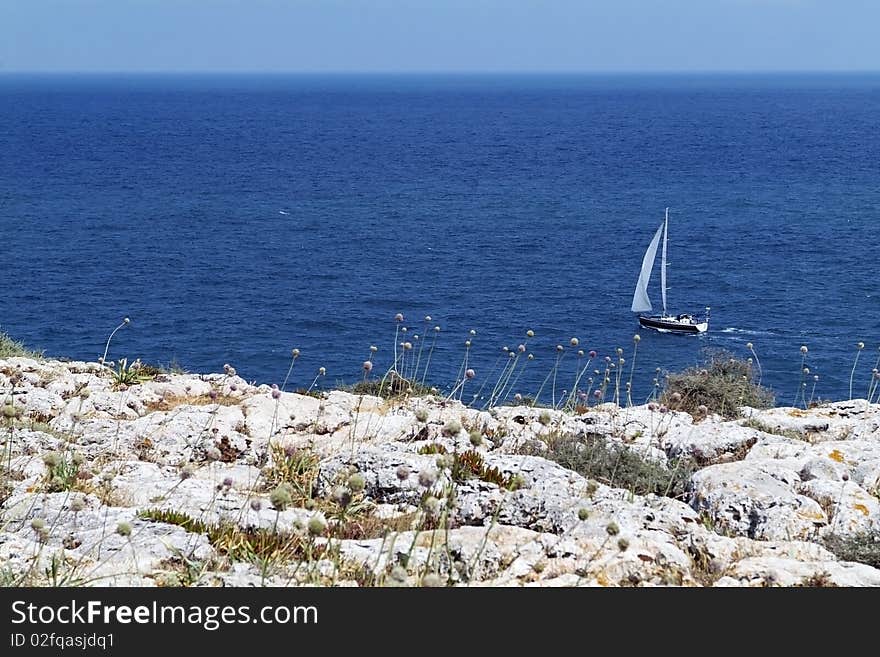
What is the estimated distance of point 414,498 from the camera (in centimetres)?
777

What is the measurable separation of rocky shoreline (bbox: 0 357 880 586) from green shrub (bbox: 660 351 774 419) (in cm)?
180

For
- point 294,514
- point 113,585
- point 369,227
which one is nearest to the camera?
point 113,585

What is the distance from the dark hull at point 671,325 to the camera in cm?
6725

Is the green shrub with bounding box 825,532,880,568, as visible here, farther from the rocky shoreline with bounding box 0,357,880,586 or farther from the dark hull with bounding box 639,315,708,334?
Answer: the dark hull with bounding box 639,315,708,334

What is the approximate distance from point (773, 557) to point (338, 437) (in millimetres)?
4430

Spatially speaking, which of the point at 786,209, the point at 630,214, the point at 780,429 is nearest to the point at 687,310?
the point at 630,214

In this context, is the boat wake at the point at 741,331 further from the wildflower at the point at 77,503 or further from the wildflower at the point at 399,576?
the wildflower at the point at 399,576

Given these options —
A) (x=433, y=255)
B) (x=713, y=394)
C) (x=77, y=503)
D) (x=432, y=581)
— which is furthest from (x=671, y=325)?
(x=432, y=581)

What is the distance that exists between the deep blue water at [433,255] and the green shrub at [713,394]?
38044mm

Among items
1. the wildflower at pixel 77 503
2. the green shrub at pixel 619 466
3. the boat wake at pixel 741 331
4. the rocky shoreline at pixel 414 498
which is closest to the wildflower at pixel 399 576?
the rocky shoreline at pixel 414 498

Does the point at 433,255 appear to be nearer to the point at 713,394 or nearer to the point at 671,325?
the point at 671,325

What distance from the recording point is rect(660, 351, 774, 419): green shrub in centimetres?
1332

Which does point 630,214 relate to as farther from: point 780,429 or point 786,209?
point 780,429

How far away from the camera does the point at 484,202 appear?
382 feet
